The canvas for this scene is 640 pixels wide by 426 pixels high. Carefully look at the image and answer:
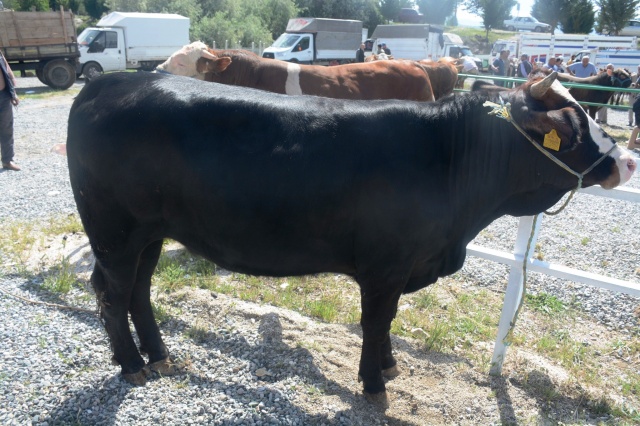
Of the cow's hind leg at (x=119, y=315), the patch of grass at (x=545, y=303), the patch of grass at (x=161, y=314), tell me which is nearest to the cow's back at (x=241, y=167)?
the cow's hind leg at (x=119, y=315)

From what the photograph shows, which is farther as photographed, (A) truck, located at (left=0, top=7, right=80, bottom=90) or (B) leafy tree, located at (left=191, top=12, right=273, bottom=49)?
(B) leafy tree, located at (left=191, top=12, right=273, bottom=49)

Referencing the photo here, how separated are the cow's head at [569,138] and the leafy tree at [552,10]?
68.9 metres

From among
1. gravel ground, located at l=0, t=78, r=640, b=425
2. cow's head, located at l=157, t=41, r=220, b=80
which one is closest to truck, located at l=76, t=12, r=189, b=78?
cow's head, located at l=157, t=41, r=220, b=80

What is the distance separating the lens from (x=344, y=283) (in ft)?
18.6

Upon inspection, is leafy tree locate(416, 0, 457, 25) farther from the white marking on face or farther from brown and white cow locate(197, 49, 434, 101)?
the white marking on face

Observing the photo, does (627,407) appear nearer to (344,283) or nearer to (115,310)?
(344,283)

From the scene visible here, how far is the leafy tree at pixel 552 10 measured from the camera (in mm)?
63250

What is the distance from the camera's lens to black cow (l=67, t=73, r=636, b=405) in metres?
3.18

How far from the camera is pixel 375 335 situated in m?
3.58

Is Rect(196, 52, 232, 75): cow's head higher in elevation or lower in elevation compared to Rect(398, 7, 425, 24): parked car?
lower

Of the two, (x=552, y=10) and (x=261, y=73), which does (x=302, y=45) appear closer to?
(x=261, y=73)

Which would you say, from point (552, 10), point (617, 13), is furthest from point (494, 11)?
point (617, 13)

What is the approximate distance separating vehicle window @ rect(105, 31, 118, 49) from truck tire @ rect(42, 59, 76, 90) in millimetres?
3870

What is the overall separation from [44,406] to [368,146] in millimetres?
2708
